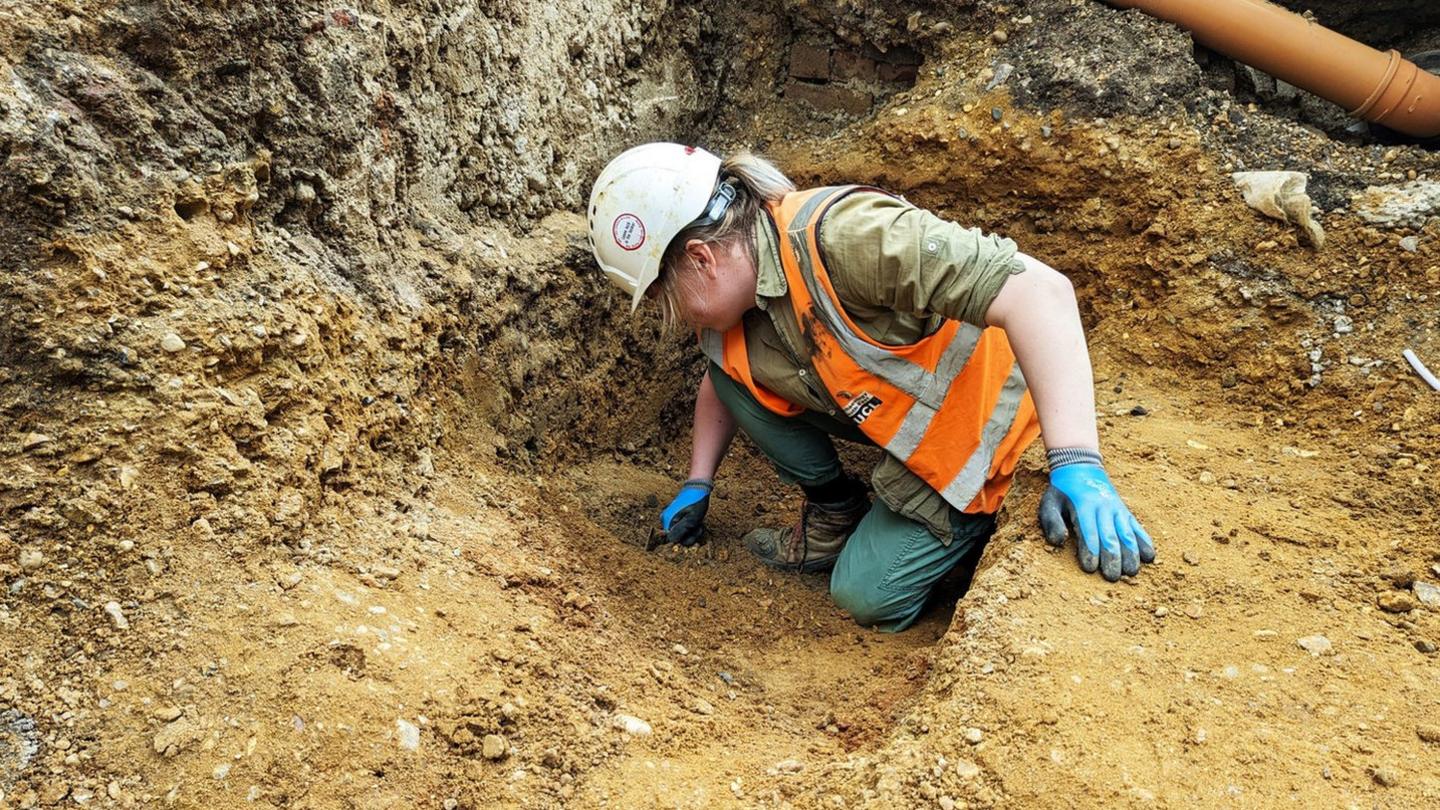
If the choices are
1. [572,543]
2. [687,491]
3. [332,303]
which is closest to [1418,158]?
[687,491]

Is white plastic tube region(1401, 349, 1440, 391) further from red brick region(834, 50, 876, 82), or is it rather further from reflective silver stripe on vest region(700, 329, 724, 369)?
red brick region(834, 50, 876, 82)

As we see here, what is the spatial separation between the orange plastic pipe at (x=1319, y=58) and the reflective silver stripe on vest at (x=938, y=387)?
162 centimetres

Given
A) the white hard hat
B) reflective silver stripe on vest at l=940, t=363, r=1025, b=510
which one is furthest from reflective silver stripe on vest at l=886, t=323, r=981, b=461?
the white hard hat

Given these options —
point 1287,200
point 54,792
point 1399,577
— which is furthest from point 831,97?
point 54,792

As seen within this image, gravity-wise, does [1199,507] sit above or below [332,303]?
above

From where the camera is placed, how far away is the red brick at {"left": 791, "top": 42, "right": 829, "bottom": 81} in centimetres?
381

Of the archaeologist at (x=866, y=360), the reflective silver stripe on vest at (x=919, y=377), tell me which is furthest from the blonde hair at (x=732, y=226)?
the reflective silver stripe on vest at (x=919, y=377)

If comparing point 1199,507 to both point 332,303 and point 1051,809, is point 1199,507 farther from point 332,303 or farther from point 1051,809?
point 332,303

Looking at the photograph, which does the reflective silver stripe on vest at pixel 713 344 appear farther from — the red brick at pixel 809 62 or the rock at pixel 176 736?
the rock at pixel 176 736

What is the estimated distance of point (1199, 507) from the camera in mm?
2377

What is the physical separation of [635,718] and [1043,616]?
0.80 meters

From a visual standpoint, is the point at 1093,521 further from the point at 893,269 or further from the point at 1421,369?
the point at 1421,369

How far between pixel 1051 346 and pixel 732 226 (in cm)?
78

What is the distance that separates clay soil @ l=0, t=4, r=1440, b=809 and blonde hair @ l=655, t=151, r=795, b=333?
1.94 ft
